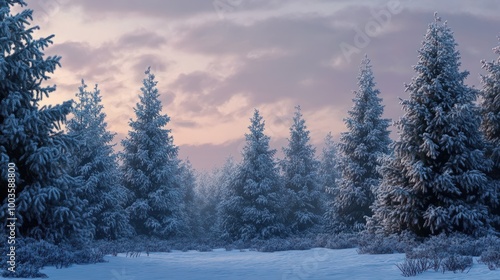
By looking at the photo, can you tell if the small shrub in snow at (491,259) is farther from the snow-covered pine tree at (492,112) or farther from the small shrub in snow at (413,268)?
the snow-covered pine tree at (492,112)

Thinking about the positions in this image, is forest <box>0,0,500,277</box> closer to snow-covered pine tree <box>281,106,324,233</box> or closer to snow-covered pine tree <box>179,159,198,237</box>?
snow-covered pine tree <box>281,106,324,233</box>

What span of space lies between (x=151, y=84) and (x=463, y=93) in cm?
2369

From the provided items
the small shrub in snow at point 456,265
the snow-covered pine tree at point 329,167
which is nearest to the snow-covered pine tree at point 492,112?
the small shrub in snow at point 456,265

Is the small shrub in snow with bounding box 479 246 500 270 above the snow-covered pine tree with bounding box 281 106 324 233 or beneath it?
beneath

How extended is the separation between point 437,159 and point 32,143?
15396mm

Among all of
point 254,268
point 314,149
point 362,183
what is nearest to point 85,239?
point 254,268

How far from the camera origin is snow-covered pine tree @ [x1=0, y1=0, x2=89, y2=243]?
14.1 metres

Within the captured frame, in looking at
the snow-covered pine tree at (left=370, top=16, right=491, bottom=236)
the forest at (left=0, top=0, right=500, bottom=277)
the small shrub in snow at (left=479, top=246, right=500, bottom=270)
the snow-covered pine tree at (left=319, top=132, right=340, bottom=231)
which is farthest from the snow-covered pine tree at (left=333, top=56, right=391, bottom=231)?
the small shrub in snow at (left=479, top=246, right=500, bottom=270)

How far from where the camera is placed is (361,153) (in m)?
30.5

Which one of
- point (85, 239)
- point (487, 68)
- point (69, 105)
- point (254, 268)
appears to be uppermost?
point (487, 68)

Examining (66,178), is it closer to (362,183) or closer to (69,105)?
(69,105)

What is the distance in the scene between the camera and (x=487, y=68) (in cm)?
2330

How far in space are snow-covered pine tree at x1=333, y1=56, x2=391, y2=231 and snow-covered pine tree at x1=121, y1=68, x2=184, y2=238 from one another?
1254 cm

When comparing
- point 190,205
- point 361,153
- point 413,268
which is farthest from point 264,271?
point 190,205
